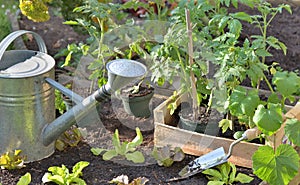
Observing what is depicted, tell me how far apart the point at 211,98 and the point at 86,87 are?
0.78 m

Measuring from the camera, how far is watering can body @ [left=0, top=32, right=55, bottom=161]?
2.43 metres

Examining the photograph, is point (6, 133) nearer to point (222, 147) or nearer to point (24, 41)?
point (222, 147)

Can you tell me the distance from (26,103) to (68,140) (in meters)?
0.33

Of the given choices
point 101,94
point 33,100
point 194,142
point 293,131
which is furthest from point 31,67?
point 293,131

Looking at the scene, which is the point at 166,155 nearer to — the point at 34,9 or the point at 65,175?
the point at 65,175

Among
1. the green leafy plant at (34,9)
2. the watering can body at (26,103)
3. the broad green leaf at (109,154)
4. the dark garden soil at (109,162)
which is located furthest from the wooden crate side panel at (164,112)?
the green leafy plant at (34,9)

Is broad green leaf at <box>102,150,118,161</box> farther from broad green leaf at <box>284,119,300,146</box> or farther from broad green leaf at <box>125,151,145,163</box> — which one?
broad green leaf at <box>284,119,300,146</box>

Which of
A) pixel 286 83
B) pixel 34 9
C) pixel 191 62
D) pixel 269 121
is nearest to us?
pixel 269 121

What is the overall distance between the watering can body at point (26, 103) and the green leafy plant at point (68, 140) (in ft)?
0.14

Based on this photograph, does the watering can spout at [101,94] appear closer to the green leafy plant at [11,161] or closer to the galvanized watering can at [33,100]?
the galvanized watering can at [33,100]

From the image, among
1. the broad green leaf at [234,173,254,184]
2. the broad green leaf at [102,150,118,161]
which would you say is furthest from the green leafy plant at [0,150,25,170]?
the broad green leaf at [234,173,254,184]

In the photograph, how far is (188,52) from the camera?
8.67 feet

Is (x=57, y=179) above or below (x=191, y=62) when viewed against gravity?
below

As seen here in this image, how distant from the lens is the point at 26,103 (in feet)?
8.11
